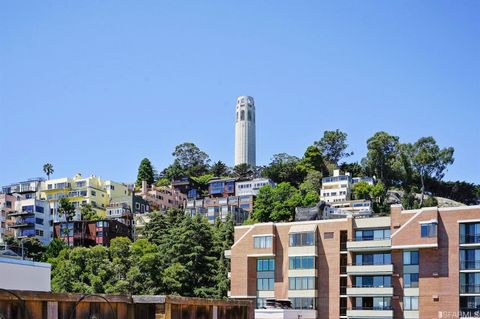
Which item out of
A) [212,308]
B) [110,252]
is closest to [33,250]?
[110,252]

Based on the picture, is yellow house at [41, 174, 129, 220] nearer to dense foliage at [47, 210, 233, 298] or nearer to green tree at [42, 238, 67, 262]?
green tree at [42, 238, 67, 262]

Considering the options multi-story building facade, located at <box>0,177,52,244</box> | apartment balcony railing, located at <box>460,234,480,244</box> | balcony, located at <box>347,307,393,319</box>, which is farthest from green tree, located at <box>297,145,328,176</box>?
apartment balcony railing, located at <box>460,234,480,244</box>

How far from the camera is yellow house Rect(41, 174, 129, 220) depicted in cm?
14450

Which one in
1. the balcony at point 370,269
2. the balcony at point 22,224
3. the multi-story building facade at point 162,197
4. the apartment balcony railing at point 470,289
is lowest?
the apartment balcony railing at point 470,289

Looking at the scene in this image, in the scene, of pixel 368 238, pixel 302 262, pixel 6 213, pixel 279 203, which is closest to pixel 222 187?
pixel 279 203

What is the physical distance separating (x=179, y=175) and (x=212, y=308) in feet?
515

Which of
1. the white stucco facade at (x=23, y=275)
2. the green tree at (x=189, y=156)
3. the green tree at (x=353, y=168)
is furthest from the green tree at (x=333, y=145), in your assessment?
the white stucco facade at (x=23, y=275)

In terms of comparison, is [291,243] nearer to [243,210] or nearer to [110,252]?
[110,252]

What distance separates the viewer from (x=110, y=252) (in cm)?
8662

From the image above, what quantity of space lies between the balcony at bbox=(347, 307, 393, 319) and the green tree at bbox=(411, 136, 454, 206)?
54.8 m

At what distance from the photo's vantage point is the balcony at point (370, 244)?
71.9 meters

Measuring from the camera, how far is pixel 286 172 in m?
150

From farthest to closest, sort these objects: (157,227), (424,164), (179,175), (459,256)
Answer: (179,175) < (424,164) < (157,227) < (459,256)

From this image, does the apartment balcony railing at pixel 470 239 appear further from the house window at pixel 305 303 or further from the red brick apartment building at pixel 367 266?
the house window at pixel 305 303
